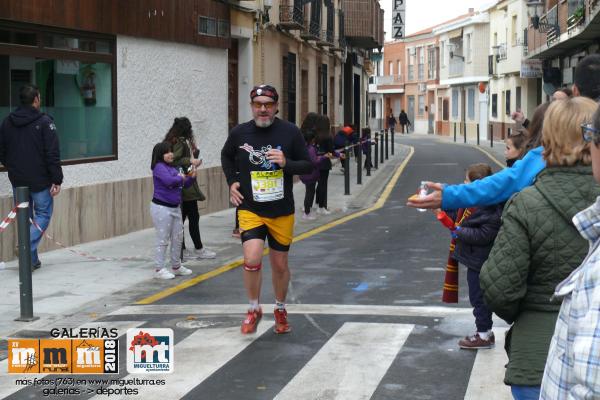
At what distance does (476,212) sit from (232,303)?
115 inches

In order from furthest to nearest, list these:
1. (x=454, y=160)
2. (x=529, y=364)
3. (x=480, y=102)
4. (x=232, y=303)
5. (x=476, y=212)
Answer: (x=480, y=102) → (x=454, y=160) → (x=232, y=303) → (x=476, y=212) → (x=529, y=364)

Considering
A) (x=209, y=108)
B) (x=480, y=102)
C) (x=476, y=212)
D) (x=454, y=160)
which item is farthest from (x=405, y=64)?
(x=476, y=212)

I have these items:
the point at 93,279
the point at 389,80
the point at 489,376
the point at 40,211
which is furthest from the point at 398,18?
the point at 489,376

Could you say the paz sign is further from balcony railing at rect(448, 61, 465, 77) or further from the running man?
the running man

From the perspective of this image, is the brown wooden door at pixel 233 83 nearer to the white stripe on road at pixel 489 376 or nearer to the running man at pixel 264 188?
the running man at pixel 264 188

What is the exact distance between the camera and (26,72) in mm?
11867

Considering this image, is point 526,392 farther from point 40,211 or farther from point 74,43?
point 74,43

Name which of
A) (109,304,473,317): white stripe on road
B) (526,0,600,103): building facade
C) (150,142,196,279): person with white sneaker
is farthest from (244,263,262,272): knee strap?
(526,0,600,103): building facade

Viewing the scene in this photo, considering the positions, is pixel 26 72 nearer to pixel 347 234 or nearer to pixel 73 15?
pixel 73 15

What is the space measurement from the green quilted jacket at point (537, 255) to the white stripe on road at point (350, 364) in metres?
2.20

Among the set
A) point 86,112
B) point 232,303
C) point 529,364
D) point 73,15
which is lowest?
point 232,303

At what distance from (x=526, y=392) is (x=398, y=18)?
4985 cm

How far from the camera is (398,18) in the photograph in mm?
52375

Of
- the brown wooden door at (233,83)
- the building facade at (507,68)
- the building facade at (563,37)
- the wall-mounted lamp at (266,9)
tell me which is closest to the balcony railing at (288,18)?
the wall-mounted lamp at (266,9)
